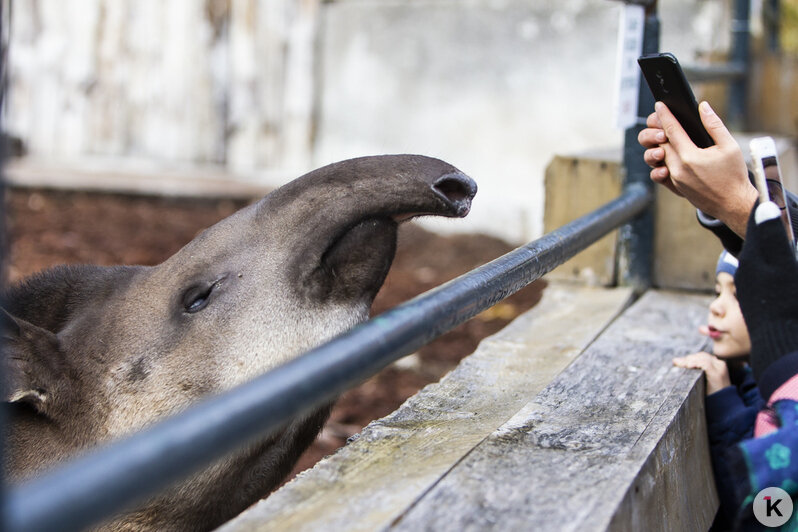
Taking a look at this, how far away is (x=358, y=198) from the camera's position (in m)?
2.02

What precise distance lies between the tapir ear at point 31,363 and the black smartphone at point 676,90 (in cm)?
151

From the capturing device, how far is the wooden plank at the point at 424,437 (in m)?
1.46

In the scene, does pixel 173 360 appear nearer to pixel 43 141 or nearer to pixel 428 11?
pixel 428 11

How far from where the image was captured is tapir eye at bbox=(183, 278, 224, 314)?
2.18 m

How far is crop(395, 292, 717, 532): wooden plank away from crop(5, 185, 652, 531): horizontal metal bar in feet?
0.89

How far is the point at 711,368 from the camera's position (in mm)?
2441

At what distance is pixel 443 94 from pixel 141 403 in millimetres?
5655

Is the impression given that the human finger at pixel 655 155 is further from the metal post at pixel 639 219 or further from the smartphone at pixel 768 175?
the metal post at pixel 639 219

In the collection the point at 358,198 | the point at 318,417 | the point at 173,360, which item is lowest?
the point at 318,417

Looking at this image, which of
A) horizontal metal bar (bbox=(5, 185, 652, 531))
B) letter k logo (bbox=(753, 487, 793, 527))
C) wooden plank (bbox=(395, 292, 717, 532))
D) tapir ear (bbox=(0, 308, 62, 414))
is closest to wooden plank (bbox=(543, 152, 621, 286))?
wooden plank (bbox=(395, 292, 717, 532))

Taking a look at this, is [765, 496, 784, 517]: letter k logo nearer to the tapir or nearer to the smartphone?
the smartphone

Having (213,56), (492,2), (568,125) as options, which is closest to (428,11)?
(492,2)

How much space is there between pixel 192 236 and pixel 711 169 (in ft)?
17.1

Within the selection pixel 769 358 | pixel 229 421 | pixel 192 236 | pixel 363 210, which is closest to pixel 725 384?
pixel 769 358
